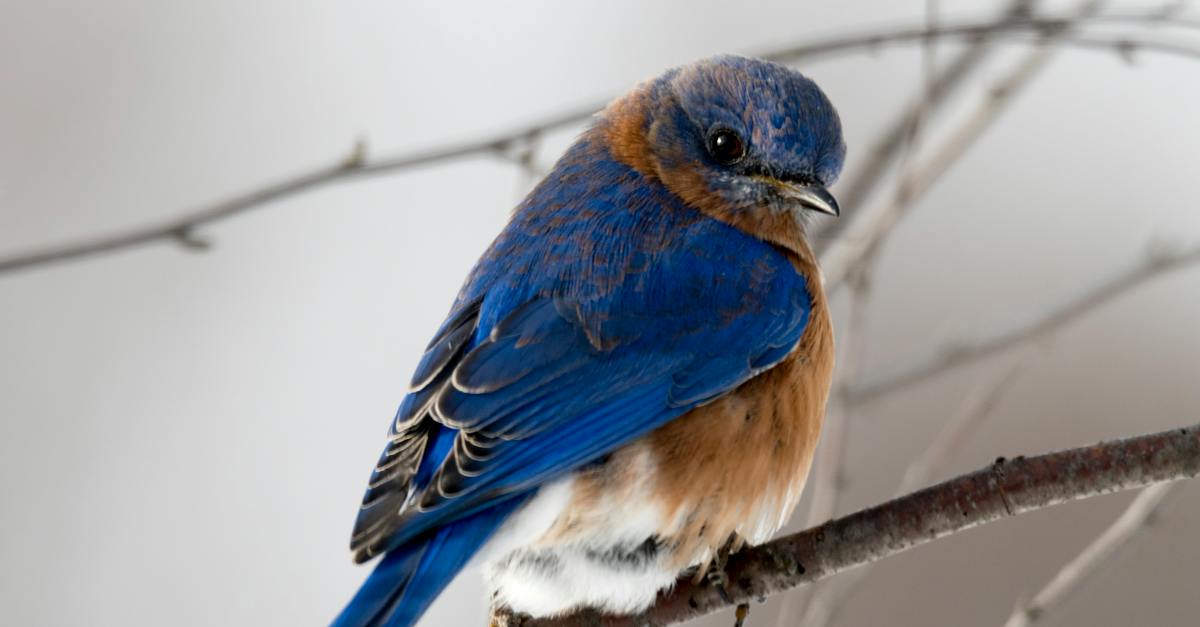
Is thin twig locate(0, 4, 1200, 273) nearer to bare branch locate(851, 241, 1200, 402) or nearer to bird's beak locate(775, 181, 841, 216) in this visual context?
bird's beak locate(775, 181, 841, 216)

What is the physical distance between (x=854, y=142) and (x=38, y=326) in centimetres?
392

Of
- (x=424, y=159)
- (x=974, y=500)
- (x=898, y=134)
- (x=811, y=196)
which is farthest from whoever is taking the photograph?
(x=898, y=134)

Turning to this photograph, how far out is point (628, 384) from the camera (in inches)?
119

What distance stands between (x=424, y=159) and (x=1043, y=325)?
1.52 metres

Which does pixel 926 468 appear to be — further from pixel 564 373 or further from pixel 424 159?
pixel 424 159

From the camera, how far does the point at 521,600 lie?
3.08m

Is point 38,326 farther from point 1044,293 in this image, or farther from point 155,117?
point 1044,293

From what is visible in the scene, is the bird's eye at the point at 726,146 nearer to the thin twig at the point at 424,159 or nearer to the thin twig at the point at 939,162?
the thin twig at the point at 424,159

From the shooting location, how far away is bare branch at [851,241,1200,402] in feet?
10.5

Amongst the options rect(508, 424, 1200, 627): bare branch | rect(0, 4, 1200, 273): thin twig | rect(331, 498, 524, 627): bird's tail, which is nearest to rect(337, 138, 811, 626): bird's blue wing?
rect(331, 498, 524, 627): bird's tail

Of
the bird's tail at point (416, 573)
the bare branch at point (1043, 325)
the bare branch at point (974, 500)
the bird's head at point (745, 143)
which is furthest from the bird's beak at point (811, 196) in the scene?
the bird's tail at point (416, 573)

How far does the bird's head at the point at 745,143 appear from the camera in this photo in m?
3.33

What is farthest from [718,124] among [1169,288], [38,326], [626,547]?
[38,326]

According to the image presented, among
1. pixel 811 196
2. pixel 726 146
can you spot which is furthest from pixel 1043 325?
pixel 726 146
